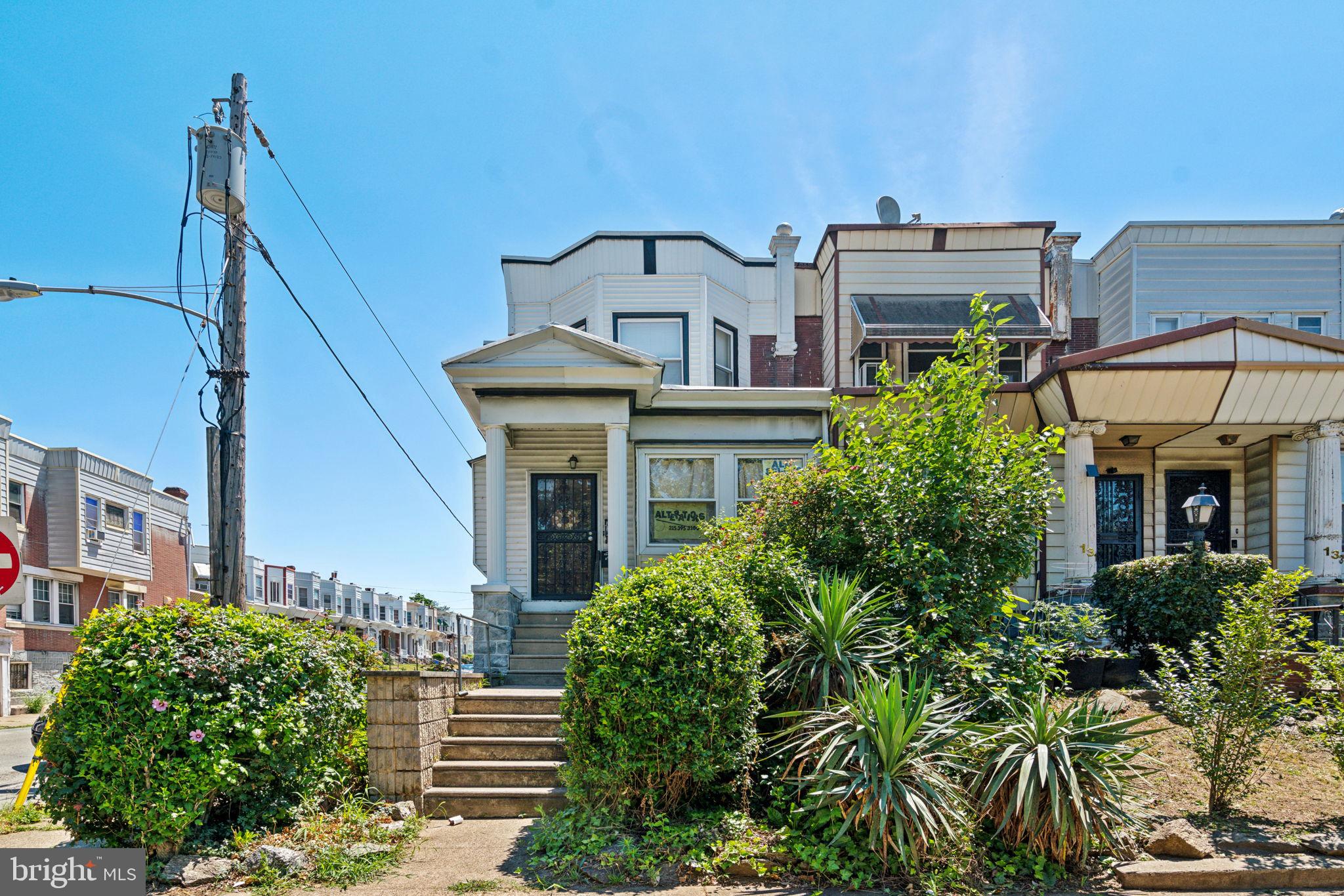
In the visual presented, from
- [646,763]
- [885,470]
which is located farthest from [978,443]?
[646,763]

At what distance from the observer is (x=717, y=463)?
42.4ft

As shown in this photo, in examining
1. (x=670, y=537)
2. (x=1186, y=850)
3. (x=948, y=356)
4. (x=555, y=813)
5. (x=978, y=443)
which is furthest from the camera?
(x=948, y=356)

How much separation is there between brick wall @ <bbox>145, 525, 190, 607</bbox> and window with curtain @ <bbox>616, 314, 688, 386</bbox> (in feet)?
99.7

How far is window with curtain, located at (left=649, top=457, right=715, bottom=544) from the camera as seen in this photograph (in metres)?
12.9

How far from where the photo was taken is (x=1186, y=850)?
5730 mm

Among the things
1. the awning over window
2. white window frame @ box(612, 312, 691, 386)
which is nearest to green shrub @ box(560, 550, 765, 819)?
the awning over window

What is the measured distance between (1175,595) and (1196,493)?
5.16 metres

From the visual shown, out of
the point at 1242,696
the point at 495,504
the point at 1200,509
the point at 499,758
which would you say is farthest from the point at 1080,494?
the point at 499,758

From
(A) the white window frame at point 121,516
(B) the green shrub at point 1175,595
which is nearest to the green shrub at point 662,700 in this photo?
(B) the green shrub at point 1175,595

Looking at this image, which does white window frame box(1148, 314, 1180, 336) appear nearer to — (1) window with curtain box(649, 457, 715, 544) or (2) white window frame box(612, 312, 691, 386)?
(2) white window frame box(612, 312, 691, 386)

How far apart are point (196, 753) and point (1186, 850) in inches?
272

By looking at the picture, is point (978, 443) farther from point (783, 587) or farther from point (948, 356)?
point (948, 356)

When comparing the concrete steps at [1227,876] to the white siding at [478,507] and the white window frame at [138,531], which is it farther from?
the white window frame at [138,531]

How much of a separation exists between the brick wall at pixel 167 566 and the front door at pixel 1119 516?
36.3 meters
